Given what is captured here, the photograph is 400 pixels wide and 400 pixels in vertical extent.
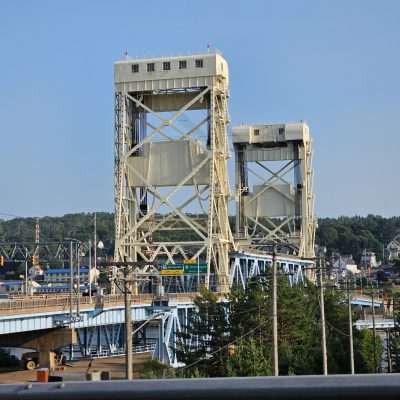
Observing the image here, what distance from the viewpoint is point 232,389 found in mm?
5746

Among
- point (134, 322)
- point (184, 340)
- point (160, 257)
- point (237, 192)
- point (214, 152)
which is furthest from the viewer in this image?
point (237, 192)

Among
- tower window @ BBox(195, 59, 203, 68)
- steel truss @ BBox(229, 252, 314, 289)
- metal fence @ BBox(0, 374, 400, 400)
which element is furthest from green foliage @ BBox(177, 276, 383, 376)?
metal fence @ BBox(0, 374, 400, 400)

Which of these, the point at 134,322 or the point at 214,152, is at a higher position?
the point at 214,152

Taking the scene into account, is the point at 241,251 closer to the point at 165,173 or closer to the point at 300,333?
the point at 165,173

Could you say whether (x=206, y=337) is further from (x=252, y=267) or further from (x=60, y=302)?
(x=252, y=267)

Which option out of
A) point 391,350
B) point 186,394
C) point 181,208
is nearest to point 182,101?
point 181,208

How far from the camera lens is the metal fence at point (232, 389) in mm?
5676

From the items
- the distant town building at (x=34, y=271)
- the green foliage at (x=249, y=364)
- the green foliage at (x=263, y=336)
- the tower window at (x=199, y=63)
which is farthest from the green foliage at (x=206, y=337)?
the distant town building at (x=34, y=271)

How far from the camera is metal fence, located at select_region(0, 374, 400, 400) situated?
5.68m

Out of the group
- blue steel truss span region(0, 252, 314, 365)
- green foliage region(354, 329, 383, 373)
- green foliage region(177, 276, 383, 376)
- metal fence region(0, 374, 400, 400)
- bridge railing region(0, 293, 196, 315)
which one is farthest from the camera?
blue steel truss span region(0, 252, 314, 365)

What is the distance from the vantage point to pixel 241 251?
269 ft

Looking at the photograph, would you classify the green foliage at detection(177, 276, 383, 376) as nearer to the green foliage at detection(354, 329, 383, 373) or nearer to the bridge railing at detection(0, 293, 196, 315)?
the green foliage at detection(354, 329, 383, 373)

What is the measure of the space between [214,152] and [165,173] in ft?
17.1

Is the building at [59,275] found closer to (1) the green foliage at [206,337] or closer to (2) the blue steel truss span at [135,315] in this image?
(2) the blue steel truss span at [135,315]
